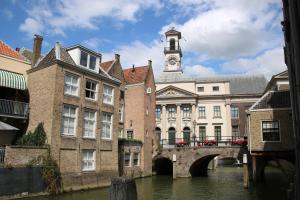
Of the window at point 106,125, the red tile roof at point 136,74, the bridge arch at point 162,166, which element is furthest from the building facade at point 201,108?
the window at point 106,125

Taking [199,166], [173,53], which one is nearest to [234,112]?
[173,53]

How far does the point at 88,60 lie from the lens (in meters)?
27.0

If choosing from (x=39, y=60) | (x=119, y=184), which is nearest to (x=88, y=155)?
(x=39, y=60)

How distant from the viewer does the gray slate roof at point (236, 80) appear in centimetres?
6044

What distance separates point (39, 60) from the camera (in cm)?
2634

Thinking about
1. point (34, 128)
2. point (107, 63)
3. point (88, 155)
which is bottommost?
point (88, 155)

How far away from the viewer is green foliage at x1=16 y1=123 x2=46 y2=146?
2225 centimetres

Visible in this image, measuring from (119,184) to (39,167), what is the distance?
19972 mm

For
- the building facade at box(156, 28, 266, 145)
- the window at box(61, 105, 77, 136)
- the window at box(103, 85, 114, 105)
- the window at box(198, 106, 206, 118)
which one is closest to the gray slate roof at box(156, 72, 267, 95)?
the building facade at box(156, 28, 266, 145)

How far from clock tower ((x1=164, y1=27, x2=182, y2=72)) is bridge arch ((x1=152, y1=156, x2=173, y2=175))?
2873 centimetres

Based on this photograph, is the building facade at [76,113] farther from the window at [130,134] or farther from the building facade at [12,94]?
the window at [130,134]

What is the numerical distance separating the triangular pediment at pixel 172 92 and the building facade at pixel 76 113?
3088 cm

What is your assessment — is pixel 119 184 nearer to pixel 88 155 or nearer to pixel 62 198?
pixel 62 198

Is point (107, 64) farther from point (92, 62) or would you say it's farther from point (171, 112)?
point (171, 112)
